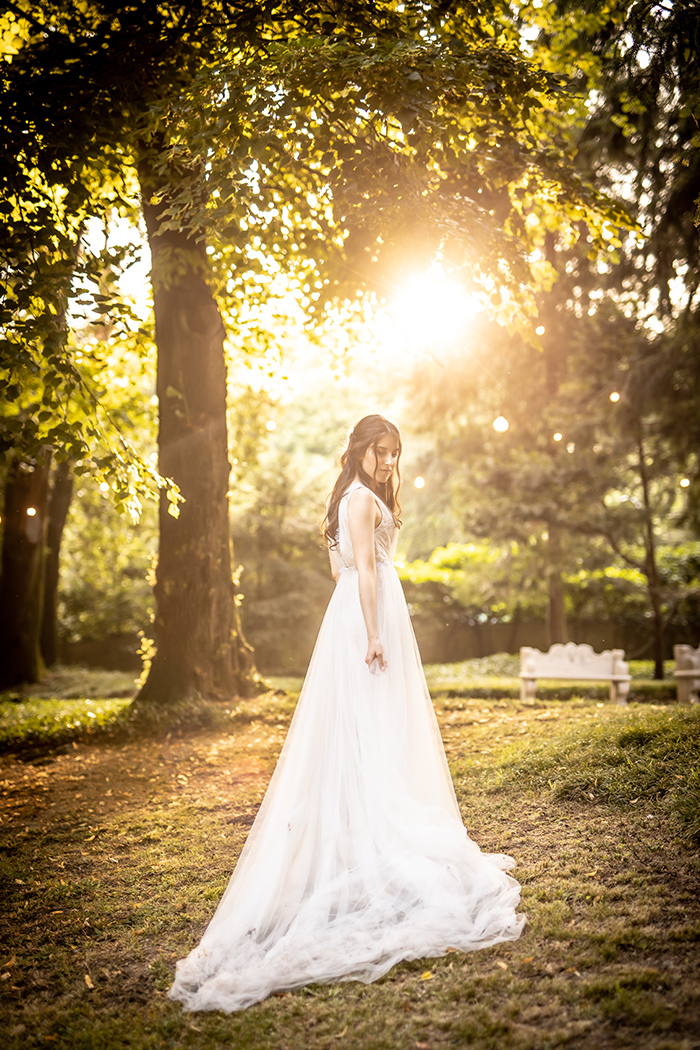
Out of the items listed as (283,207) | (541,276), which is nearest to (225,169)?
(283,207)

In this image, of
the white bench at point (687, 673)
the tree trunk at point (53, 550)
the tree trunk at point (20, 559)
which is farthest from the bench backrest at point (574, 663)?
the tree trunk at point (53, 550)

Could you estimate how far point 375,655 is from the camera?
4.04 metres

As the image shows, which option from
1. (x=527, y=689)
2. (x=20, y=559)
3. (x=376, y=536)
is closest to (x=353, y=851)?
(x=376, y=536)

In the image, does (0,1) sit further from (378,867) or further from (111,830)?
(378,867)

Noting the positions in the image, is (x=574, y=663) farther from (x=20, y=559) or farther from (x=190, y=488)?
(x=20, y=559)

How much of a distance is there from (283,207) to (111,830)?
6.63 meters

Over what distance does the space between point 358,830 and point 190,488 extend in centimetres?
524

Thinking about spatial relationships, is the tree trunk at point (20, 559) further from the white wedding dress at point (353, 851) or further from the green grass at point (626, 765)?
the white wedding dress at point (353, 851)

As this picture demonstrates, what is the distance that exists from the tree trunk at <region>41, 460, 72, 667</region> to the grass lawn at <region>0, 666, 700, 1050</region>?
9.23 metres

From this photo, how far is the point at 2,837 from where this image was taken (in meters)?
5.27

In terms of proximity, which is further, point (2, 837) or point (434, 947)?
point (2, 837)

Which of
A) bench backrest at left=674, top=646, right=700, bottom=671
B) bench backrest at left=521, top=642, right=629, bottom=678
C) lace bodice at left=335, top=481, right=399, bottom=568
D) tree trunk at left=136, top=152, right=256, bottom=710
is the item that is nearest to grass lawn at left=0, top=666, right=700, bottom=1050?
tree trunk at left=136, top=152, right=256, bottom=710

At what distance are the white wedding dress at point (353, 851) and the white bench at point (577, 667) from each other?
5829mm

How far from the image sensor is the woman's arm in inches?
160
